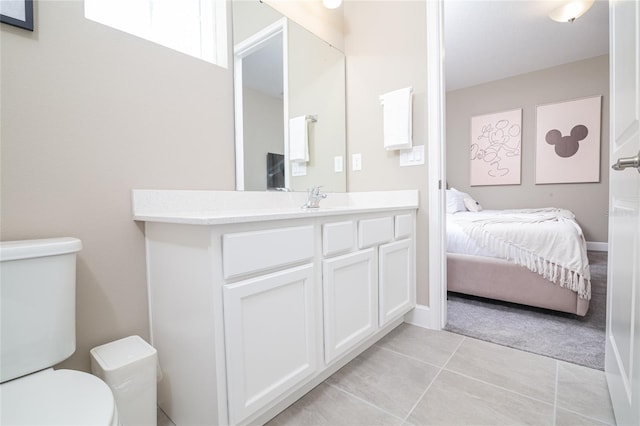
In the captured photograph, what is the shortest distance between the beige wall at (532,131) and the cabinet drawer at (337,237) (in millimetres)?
4153

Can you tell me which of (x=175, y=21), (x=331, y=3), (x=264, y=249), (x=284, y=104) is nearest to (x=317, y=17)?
(x=331, y=3)

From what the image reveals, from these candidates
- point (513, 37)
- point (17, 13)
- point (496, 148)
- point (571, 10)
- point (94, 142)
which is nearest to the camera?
point (17, 13)

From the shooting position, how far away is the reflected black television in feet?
5.61

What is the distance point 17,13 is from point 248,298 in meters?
1.17

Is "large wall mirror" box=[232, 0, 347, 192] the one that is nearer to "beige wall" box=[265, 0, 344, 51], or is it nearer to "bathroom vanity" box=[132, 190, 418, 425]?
Result: "beige wall" box=[265, 0, 344, 51]

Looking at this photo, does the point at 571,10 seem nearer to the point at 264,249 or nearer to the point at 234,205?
the point at 234,205

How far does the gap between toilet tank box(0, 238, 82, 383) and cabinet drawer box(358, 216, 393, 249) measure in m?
1.11

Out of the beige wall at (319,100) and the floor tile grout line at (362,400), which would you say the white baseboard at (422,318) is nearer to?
the floor tile grout line at (362,400)

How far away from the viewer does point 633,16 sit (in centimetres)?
84

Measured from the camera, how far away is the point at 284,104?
1.83 m

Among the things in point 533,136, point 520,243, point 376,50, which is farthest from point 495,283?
point 533,136

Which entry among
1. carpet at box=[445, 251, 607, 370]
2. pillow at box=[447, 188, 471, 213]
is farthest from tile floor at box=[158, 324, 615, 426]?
pillow at box=[447, 188, 471, 213]

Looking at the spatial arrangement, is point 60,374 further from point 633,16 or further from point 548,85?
point 548,85

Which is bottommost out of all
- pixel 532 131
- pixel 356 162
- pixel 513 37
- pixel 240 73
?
pixel 356 162
